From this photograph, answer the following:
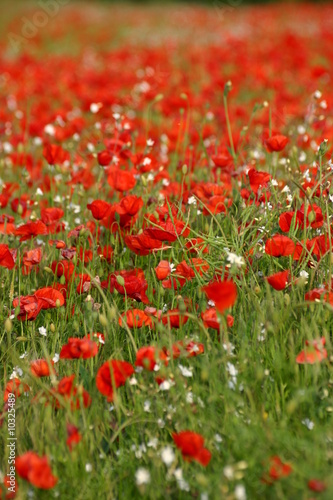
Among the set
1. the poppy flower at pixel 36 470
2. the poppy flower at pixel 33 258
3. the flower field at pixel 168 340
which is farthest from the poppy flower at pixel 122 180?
the poppy flower at pixel 36 470

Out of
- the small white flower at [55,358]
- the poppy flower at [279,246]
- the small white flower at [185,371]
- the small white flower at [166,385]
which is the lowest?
the small white flower at [55,358]

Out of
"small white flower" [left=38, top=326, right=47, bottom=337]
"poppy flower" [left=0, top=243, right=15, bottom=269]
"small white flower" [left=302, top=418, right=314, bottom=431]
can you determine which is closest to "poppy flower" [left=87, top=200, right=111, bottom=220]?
"poppy flower" [left=0, top=243, right=15, bottom=269]

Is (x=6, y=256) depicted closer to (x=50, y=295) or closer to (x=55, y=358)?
(x=50, y=295)

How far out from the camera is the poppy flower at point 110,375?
1.85 meters

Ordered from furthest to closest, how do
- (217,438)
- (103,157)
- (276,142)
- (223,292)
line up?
1. (103,157)
2. (276,142)
3. (217,438)
4. (223,292)

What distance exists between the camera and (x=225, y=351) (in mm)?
1963

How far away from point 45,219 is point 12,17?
16976 millimetres

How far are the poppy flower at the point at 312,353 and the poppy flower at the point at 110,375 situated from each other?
0.49 m

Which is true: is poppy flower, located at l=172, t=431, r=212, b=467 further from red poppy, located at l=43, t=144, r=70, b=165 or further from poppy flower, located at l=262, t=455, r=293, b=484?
red poppy, located at l=43, t=144, r=70, b=165

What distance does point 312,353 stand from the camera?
6.22ft

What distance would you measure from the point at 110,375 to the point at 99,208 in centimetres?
89

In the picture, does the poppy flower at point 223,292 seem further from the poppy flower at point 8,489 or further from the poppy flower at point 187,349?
the poppy flower at point 8,489

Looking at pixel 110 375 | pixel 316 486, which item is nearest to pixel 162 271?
pixel 110 375

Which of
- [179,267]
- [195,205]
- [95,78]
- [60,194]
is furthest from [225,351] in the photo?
[95,78]
